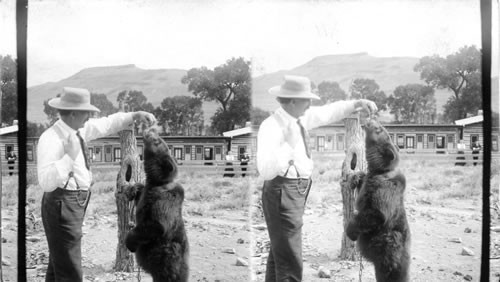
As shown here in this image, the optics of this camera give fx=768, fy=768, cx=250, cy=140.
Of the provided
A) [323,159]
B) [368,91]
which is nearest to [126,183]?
[323,159]

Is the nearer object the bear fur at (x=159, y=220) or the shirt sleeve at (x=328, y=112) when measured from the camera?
the bear fur at (x=159, y=220)

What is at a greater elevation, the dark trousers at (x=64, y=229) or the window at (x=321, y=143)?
the window at (x=321, y=143)

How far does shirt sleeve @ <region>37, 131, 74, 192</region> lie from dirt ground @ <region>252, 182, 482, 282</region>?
1.49 meters

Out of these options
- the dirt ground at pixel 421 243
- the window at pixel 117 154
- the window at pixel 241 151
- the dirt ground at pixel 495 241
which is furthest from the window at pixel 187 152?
the dirt ground at pixel 495 241

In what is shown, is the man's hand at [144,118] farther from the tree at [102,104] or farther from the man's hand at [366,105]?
the man's hand at [366,105]

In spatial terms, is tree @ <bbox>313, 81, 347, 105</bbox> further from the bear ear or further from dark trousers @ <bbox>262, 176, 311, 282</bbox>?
dark trousers @ <bbox>262, 176, 311, 282</bbox>

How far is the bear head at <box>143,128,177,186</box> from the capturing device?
5.73 m

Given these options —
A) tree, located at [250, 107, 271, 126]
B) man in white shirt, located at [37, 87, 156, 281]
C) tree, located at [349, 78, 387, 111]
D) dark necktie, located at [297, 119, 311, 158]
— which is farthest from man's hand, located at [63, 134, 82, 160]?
tree, located at [349, 78, 387, 111]

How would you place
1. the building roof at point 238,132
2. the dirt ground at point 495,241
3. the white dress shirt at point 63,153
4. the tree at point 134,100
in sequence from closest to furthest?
1. the white dress shirt at point 63,153
2. the tree at point 134,100
3. the building roof at point 238,132
4. the dirt ground at point 495,241

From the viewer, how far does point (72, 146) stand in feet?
18.7

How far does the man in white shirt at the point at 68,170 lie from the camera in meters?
5.70

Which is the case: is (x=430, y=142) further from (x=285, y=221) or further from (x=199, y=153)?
(x=199, y=153)

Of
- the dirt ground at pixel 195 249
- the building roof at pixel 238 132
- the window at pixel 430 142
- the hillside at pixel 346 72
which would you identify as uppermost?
the hillside at pixel 346 72

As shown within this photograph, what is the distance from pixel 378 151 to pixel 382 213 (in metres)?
0.47
